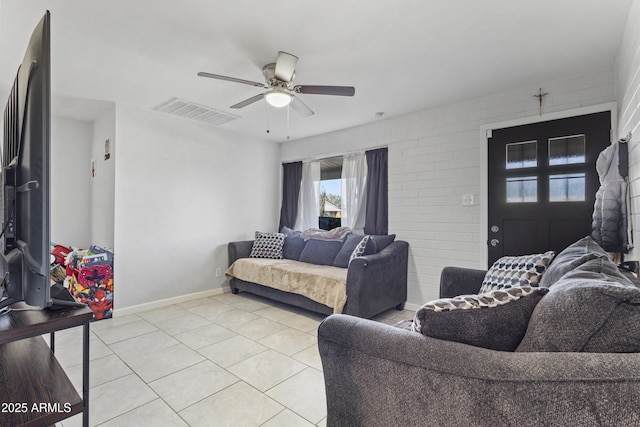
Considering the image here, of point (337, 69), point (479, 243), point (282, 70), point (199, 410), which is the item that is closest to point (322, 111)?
point (337, 69)

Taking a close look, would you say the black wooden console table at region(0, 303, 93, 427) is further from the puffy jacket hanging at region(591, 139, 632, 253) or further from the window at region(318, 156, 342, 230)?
the window at region(318, 156, 342, 230)

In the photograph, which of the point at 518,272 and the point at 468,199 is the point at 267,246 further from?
the point at 518,272

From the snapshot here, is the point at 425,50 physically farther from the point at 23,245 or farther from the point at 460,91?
the point at 23,245

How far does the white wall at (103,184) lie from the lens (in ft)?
11.6

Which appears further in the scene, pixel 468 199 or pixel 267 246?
pixel 267 246

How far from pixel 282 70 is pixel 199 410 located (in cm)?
234

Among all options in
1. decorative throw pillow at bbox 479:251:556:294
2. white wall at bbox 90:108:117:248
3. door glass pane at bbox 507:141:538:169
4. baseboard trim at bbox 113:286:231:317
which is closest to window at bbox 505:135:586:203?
door glass pane at bbox 507:141:538:169

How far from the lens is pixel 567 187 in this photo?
2.82 metres

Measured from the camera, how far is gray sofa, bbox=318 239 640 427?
0.75m

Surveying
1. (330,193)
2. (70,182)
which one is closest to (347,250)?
(330,193)

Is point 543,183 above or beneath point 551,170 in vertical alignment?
beneath

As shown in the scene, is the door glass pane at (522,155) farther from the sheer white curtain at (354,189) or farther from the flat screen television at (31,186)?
the flat screen television at (31,186)

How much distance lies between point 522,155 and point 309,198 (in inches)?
115

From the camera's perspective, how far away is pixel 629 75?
196 centimetres
